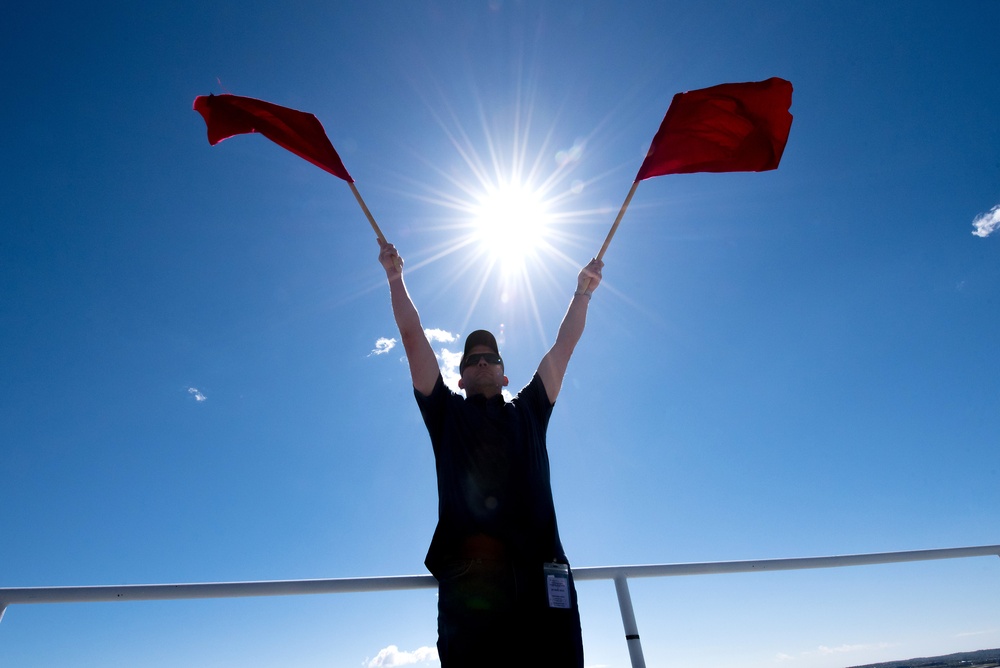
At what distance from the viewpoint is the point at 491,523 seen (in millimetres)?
2164

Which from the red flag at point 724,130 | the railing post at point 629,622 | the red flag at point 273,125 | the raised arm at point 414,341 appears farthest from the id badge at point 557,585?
the red flag at point 724,130

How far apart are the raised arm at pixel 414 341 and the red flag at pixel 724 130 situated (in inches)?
83.6

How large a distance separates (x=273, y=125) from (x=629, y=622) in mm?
3775

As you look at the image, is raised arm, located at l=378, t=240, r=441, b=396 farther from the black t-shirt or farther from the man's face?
the man's face

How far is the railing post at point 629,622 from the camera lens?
2615 millimetres

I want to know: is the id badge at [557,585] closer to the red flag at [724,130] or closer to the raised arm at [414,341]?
the raised arm at [414,341]

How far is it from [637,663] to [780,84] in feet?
12.9

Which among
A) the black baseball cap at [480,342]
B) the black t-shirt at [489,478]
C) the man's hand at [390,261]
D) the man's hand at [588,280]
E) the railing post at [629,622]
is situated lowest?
the railing post at [629,622]

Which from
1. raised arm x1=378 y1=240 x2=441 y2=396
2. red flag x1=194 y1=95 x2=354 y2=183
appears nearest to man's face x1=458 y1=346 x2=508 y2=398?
raised arm x1=378 y1=240 x2=441 y2=396

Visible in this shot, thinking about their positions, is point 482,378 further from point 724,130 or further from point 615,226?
point 724,130

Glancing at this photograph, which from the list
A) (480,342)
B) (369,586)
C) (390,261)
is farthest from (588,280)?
(369,586)

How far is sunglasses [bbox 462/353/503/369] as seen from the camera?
119 inches

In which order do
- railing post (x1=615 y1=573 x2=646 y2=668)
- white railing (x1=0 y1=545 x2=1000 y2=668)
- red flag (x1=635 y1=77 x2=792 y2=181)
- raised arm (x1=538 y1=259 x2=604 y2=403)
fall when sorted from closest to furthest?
white railing (x1=0 y1=545 x2=1000 y2=668)
railing post (x1=615 y1=573 x2=646 y2=668)
raised arm (x1=538 y1=259 x2=604 y2=403)
red flag (x1=635 y1=77 x2=792 y2=181)

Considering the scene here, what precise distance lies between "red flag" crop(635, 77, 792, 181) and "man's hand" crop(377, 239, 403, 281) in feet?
6.45
